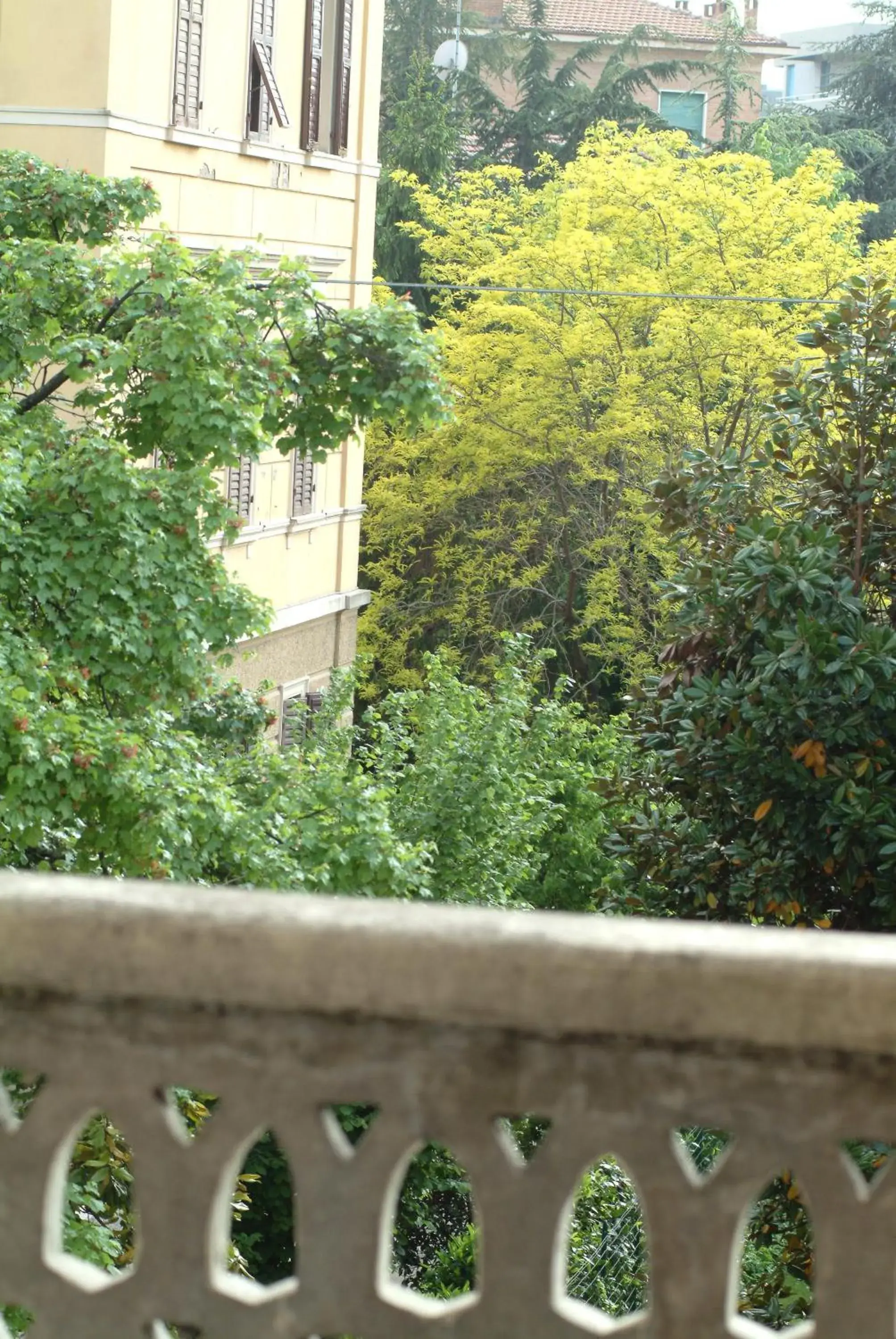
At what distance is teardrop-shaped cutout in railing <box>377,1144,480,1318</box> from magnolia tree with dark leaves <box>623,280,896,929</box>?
4.43m

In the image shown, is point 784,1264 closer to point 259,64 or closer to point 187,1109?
point 187,1109

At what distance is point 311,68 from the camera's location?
18.2 meters

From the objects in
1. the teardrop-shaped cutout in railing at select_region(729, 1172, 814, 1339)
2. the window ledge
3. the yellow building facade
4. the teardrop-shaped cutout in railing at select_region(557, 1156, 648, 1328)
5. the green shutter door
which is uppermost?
the green shutter door

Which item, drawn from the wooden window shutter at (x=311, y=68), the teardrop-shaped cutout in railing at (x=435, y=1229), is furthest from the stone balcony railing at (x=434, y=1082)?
the wooden window shutter at (x=311, y=68)

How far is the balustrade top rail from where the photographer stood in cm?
156

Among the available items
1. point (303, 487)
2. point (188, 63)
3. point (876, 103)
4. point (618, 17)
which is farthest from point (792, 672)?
point (618, 17)

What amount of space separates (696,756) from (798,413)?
1.69 meters

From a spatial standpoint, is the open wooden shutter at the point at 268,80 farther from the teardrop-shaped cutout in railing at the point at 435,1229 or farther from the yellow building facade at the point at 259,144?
the teardrop-shaped cutout in railing at the point at 435,1229

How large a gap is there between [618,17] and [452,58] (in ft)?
56.2

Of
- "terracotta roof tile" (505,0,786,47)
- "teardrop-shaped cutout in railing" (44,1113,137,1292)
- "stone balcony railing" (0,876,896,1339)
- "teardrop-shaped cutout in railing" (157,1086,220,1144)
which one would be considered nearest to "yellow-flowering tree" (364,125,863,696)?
"teardrop-shaped cutout in railing" (157,1086,220,1144)

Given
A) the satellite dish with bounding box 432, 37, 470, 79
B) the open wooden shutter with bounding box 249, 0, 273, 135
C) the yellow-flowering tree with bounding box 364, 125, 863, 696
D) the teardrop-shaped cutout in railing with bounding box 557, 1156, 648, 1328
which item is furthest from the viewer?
the satellite dish with bounding box 432, 37, 470, 79

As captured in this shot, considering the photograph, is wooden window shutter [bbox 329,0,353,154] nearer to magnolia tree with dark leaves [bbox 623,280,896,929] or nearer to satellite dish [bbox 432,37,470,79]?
magnolia tree with dark leaves [bbox 623,280,896,929]

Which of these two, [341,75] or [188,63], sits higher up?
[341,75]

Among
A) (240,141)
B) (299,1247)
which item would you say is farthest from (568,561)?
(299,1247)
